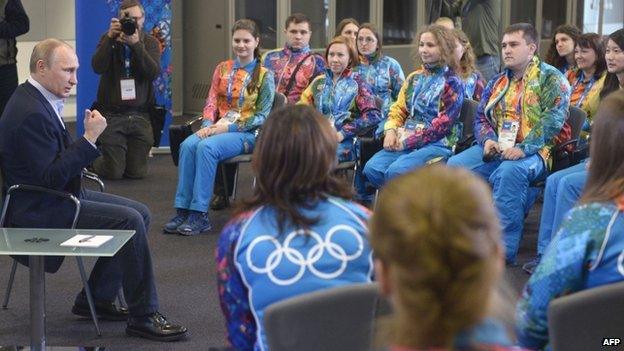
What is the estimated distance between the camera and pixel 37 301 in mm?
3707

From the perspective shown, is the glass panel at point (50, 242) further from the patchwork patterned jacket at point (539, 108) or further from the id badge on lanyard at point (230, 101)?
the id badge on lanyard at point (230, 101)

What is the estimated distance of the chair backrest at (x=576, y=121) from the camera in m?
5.45

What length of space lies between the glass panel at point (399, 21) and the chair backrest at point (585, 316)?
1029cm

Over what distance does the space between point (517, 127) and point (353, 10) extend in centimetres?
689

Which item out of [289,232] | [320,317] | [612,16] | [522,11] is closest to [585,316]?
[320,317]

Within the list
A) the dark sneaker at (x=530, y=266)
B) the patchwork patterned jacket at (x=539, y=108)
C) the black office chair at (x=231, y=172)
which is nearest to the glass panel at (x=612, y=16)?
the black office chair at (x=231, y=172)

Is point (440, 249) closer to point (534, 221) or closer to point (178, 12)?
point (534, 221)

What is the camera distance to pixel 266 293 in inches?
92.2

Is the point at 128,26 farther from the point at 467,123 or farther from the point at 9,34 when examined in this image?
the point at 467,123

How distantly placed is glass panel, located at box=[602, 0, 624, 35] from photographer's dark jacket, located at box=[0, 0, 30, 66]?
10757 millimetres

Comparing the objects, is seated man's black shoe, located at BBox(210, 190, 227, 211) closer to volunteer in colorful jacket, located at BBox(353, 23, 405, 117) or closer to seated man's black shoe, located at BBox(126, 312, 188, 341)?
volunteer in colorful jacket, located at BBox(353, 23, 405, 117)

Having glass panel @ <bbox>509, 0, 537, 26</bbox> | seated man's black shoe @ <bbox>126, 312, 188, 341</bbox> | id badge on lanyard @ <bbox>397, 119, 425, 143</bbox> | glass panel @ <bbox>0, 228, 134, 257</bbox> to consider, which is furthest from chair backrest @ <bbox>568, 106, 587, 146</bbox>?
glass panel @ <bbox>509, 0, 537, 26</bbox>

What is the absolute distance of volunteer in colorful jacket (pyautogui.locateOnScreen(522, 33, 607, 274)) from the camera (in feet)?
16.0

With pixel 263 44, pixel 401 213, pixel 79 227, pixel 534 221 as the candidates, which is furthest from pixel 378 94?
pixel 401 213
